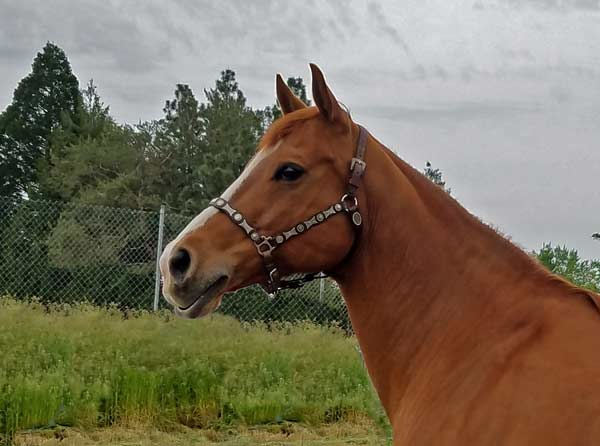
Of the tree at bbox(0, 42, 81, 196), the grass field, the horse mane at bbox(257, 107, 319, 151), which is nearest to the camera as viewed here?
the horse mane at bbox(257, 107, 319, 151)

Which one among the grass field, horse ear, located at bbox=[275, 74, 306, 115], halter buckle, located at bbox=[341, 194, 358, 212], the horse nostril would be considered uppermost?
horse ear, located at bbox=[275, 74, 306, 115]

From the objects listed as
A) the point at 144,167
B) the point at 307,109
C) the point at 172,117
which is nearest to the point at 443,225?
the point at 307,109

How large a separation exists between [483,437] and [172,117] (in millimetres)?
33649

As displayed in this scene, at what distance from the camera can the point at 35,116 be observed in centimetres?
3581

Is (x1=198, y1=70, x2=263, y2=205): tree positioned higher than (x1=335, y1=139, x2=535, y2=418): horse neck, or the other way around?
(x1=198, y1=70, x2=263, y2=205): tree

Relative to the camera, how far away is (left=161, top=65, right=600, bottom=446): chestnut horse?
232 centimetres

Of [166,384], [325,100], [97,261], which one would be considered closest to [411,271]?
[325,100]

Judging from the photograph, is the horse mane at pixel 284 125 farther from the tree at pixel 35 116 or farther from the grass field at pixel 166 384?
the tree at pixel 35 116

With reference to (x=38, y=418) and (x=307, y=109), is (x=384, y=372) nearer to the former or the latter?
(x=307, y=109)

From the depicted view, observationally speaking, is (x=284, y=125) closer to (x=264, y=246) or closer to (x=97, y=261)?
(x=264, y=246)

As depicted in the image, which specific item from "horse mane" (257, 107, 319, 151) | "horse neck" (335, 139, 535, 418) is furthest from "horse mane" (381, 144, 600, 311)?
"horse mane" (257, 107, 319, 151)

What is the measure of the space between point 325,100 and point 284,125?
19cm

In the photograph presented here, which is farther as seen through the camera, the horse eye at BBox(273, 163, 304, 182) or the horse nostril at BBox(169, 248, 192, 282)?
the horse eye at BBox(273, 163, 304, 182)

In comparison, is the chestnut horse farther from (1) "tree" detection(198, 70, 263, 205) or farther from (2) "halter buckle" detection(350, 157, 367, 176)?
(1) "tree" detection(198, 70, 263, 205)
